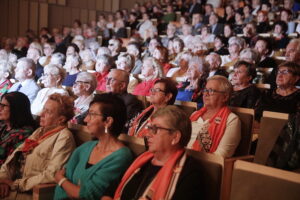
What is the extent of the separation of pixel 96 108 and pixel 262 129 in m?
0.89

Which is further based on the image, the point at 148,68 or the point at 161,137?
the point at 148,68

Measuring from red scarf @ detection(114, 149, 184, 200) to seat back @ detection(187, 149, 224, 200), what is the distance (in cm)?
10

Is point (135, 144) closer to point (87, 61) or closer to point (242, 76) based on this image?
point (242, 76)

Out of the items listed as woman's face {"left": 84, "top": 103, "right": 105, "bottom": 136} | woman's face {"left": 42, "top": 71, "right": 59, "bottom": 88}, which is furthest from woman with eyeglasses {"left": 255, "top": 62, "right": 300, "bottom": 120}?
woman's face {"left": 42, "top": 71, "right": 59, "bottom": 88}

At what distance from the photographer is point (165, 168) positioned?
53.6 inches

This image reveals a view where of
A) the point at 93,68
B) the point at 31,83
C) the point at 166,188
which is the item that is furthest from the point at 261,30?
the point at 166,188

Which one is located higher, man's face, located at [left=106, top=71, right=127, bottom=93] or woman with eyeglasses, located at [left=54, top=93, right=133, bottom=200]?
man's face, located at [left=106, top=71, right=127, bottom=93]

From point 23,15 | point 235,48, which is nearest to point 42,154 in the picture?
point 235,48

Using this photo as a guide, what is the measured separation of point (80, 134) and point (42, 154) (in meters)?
0.21

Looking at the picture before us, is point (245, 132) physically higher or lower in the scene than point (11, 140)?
higher

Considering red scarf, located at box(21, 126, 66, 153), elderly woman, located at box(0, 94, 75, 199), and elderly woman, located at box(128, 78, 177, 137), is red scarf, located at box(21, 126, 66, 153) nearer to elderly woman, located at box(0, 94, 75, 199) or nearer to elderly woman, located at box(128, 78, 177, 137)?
elderly woman, located at box(0, 94, 75, 199)

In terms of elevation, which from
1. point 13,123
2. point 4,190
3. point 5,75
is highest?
point 5,75

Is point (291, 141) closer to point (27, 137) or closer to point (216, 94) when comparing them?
point (216, 94)

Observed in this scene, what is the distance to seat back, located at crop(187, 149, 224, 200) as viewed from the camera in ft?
4.41
